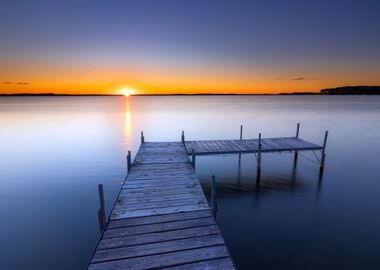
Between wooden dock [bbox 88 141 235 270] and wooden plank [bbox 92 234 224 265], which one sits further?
wooden plank [bbox 92 234 224 265]

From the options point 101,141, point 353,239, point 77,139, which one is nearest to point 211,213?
point 353,239

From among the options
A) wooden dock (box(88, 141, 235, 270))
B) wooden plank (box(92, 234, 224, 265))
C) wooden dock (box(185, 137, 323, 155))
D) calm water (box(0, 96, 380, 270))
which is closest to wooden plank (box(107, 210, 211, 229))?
wooden dock (box(88, 141, 235, 270))

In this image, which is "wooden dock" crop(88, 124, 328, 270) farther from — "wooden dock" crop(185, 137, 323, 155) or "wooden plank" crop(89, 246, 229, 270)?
"wooden dock" crop(185, 137, 323, 155)

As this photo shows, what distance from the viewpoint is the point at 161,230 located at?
7.21 m

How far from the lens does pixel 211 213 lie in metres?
8.29

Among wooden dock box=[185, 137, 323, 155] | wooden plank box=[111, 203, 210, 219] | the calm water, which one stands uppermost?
wooden plank box=[111, 203, 210, 219]

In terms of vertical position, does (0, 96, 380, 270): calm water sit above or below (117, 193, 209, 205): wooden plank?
below

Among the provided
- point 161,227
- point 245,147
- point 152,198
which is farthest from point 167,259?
point 245,147

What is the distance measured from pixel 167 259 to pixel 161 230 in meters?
1.28

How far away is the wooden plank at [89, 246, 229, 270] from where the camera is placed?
5766 mm

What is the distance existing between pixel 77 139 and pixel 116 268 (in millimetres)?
32861

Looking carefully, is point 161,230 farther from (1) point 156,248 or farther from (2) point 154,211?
(2) point 154,211

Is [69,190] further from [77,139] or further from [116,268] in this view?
[77,139]

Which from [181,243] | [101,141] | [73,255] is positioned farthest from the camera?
[101,141]
